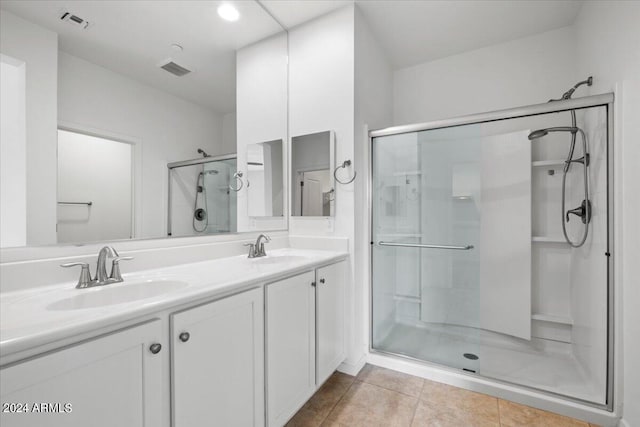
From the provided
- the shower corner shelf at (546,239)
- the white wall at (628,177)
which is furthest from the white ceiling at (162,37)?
the shower corner shelf at (546,239)

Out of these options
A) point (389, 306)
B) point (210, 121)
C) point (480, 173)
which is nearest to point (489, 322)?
point (389, 306)

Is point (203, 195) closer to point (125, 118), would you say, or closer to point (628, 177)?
point (125, 118)

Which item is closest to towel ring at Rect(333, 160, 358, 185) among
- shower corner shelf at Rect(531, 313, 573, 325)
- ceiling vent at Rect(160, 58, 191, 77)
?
ceiling vent at Rect(160, 58, 191, 77)

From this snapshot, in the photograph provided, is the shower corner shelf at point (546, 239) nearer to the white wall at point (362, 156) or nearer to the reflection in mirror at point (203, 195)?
the white wall at point (362, 156)

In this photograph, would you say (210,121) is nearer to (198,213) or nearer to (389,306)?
(198,213)

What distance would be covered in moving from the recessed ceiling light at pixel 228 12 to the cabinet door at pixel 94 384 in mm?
1860

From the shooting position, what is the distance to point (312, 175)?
2.15m

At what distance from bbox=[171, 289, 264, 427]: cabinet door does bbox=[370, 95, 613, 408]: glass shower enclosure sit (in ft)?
4.08

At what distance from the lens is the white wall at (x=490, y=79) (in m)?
2.29

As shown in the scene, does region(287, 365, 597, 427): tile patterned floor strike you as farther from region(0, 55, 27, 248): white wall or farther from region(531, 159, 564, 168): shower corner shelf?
region(531, 159, 564, 168): shower corner shelf

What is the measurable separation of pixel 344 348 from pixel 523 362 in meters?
1.25

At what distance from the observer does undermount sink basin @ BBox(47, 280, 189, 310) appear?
94cm

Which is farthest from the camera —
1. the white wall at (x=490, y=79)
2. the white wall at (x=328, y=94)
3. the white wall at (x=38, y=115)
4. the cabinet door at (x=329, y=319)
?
the white wall at (x=490, y=79)

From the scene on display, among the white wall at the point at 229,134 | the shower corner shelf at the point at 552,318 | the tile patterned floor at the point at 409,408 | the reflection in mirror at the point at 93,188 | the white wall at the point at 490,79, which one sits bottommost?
the tile patterned floor at the point at 409,408
